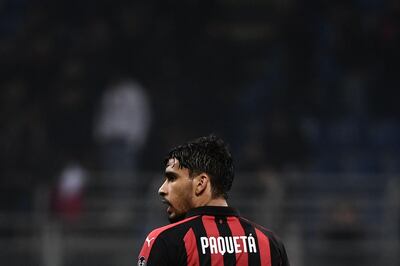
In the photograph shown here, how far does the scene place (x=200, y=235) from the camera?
3.56 m

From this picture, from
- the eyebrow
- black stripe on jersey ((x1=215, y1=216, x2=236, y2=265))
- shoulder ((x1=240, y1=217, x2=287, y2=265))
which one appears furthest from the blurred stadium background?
the eyebrow

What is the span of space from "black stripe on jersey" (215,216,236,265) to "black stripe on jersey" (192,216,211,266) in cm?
6

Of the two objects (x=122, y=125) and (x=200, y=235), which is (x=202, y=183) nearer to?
(x=200, y=235)

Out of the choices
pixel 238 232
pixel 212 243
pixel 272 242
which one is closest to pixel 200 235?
pixel 212 243

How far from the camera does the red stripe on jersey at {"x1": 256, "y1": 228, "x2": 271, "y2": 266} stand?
365cm

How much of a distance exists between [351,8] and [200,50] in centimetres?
198

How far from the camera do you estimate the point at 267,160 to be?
1059 centimetres

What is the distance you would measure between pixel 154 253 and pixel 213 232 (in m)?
0.25

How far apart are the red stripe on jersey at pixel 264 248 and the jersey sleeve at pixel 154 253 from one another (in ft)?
1.26

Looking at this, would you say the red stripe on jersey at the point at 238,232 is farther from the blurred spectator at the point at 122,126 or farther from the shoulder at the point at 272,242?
the blurred spectator at the point at 122,126

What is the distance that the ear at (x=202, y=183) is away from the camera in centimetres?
354

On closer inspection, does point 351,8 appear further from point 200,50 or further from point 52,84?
point 52,84

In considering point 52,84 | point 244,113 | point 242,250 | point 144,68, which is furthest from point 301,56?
point 242,250

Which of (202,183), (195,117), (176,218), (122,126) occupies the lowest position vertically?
(176,218)
